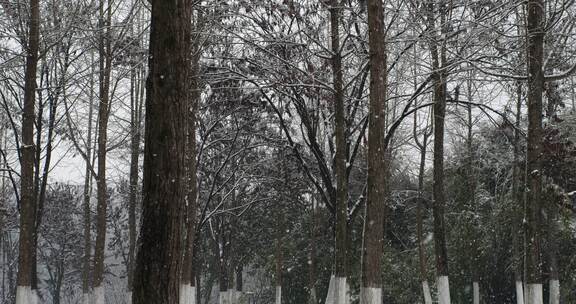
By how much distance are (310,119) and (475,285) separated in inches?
429

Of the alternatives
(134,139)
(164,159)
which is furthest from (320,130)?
(164,159)

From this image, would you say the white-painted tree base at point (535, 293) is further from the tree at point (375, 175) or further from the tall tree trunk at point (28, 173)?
the tall tree trunk at point (28, 173)

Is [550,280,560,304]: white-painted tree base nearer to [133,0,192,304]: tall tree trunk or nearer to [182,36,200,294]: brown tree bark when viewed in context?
[182,36,200,294]: brown tree bark

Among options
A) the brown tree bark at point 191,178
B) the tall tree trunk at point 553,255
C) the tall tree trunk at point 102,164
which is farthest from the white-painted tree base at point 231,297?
the tall tree trunk at point 553,255

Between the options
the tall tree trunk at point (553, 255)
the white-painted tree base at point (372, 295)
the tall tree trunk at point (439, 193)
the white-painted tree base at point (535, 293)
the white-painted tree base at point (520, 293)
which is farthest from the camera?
the white-painted tree base at point (520, 293)

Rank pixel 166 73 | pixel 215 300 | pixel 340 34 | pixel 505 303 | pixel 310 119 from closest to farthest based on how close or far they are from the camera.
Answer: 1. pixel 166 73
2. pixel 340 34
3. pixel 310 119
4. pixel 505 303
5. pixel 215 300

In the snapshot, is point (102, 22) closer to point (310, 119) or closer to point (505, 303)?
point (310, 119)

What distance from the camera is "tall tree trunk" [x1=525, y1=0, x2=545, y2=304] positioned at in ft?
34.3

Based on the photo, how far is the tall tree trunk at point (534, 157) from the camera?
1046cm

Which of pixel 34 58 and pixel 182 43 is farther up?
pixel 34 58

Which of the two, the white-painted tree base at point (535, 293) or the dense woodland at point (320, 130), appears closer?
the dense woodland at point (320, 130)

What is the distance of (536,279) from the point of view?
1040 cm

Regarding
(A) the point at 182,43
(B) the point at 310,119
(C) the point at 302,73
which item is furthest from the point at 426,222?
(A) the point at 182,43

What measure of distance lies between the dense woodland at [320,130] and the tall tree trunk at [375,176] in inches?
0.9
